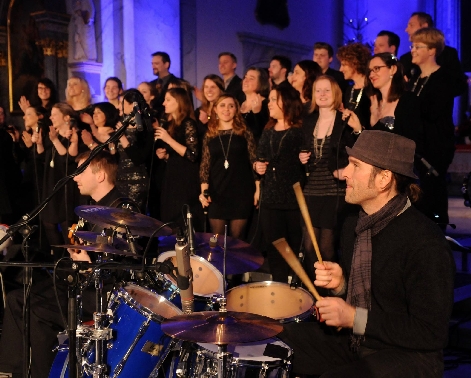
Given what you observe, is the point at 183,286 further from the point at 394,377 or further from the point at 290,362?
the point at 394,377

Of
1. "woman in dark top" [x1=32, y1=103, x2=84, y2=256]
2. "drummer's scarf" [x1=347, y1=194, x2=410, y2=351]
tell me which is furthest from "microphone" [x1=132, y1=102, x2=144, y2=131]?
"woman in dark top" [x1=32, y1=103, x2=84, y2=256]

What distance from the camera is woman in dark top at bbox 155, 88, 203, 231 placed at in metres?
6.66

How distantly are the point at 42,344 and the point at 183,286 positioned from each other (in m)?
1.64

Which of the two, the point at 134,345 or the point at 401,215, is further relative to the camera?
the point at 134,345

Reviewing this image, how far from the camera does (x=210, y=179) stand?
21.2 ft

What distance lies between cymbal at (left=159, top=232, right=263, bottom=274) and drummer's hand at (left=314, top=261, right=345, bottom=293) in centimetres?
105

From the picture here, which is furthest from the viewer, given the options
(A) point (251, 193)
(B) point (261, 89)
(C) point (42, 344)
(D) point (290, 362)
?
(B) point (261, 89)

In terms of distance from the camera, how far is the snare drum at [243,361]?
3.51 m

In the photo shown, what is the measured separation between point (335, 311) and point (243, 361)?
26.0 inches

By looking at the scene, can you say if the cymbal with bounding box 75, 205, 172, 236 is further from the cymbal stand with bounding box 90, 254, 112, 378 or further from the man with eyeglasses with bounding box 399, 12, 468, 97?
the man with eyeglasses with bounding box 399, 12, 468, 97

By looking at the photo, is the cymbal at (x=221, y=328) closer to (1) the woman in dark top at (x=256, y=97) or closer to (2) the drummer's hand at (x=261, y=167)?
(2) the drummer's hand at (x=261, y=167)

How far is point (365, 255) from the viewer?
3328 millimetres

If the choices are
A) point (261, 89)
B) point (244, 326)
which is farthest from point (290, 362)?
point (261, 89)

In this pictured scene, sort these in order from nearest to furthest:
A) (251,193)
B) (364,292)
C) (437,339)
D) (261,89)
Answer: (437,339) → (364,292) → (251,193) → (261,89)
